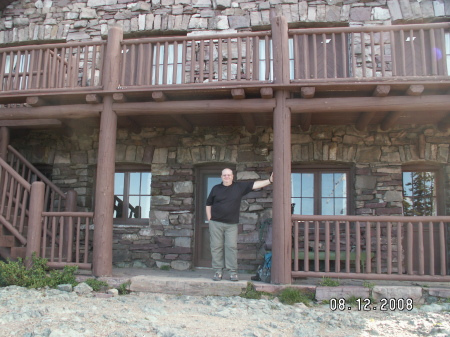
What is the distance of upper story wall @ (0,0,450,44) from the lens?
8.14 m

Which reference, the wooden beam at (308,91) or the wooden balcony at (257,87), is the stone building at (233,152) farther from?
the wooden beam at (308,91)

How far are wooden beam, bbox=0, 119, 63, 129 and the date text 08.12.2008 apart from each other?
5.04 m

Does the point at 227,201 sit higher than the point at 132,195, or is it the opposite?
the point at 132,195

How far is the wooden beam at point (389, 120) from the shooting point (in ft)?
21.9

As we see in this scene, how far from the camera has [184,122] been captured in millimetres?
7379

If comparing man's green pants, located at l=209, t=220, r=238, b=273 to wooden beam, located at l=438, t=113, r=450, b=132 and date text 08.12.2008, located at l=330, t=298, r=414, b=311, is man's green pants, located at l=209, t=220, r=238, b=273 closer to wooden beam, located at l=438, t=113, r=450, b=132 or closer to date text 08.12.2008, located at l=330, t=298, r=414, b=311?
date text 08.12.2008, located at l=330, t=298, r=414, b=311

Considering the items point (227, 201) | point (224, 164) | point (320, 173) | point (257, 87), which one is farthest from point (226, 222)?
point (320, 173)

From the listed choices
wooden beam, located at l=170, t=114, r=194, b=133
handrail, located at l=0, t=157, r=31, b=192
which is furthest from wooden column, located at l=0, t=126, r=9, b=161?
wooden beam, located at l=170, t=114, r=194, b=133

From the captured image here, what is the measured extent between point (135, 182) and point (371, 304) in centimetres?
493

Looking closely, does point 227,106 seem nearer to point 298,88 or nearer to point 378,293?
point 298,88

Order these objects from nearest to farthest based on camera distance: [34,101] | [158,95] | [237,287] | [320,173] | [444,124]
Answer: [237,287]
[158,95]
[34,101]
[444,124]
[320,173]

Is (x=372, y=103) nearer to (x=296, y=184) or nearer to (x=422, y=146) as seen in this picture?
(x=422, y=146)

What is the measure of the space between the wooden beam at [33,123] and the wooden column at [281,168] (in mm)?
3639

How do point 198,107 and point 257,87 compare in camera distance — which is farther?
point 198,107
